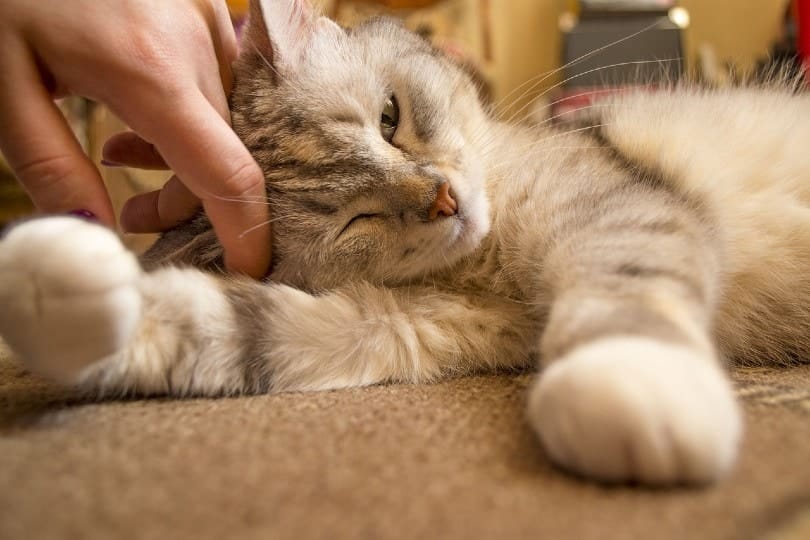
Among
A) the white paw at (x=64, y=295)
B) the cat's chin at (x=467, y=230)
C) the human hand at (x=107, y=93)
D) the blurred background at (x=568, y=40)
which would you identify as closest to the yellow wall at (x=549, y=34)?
the blurred background at (x=568, y=40)

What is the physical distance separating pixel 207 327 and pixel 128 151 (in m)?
0.46

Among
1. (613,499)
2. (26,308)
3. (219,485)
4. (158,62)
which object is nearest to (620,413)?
(613,499)

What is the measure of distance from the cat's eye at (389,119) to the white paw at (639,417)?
1.97ft

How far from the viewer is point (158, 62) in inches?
33.2

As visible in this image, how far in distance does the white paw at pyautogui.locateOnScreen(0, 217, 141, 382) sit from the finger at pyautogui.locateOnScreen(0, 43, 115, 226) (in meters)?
0.15

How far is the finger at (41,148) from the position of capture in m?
0.85

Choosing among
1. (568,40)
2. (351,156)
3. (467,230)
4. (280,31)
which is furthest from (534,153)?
(568,40)

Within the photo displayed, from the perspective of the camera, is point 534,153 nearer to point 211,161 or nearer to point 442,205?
point 442,205

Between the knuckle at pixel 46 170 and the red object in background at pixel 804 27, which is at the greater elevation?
the red object in background at pixel 804 27

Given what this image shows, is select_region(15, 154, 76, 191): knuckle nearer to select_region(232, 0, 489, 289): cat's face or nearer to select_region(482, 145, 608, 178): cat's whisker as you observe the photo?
select_region(232, 0, 489, 289): cat's face

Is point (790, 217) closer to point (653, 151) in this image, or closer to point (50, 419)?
point (653, 151)

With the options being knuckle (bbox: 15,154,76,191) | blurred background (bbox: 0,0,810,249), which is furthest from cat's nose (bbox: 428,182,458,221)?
blurred background (bbox: 0,0,810,249)

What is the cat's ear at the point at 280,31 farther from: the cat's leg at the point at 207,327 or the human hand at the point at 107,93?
the cat's leg at the point at 207,327

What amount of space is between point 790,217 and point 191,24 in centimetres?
103
